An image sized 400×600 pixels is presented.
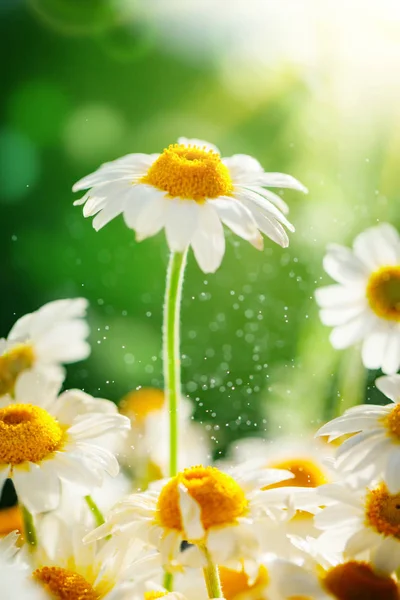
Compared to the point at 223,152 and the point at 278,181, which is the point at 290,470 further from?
the point at 223,152

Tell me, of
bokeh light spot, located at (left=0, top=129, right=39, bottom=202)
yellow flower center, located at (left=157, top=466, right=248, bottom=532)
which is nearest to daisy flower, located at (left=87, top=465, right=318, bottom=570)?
yellow flower center, located at (left=157, top=466, right=248, bottom=532)

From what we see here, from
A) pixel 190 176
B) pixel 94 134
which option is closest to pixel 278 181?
pixel 190 176

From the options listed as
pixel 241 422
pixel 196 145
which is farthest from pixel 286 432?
pixel 196 145

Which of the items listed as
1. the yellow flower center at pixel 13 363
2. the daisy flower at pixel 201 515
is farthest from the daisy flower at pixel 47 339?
the daisy flower at pixel 201 515

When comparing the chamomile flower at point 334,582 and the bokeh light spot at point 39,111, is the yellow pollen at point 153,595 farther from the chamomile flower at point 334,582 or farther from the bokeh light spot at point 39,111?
the bokeh light spot at point 39,111

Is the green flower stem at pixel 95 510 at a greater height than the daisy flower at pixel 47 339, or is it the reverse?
the daisy flower at pixel 47 339

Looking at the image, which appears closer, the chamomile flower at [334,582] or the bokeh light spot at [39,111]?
the chamomile flower at [334,582]
